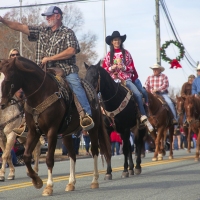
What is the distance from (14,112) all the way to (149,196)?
203 inches

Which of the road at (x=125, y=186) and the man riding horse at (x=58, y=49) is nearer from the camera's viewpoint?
the road at (x=125, y=186)

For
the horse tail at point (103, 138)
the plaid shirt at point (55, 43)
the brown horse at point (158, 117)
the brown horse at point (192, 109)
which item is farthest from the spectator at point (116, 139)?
the plaid shirt at point (55, 43)

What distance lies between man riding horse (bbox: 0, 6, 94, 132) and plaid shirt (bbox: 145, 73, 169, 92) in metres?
10.2

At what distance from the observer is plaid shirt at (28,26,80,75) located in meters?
12.3

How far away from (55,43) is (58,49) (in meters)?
0.13

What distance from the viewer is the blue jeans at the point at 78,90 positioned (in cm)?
1211

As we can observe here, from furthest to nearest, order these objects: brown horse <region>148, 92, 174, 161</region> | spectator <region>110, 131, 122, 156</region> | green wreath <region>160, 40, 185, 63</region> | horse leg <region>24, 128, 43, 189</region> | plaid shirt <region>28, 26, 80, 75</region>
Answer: green wreath <region>160, 40, 185, 63</region> < spectator <region>110, 131, 122, 156</region> < brown horse <region>148, 92, 174, 161</region> < plaid shirt <region>28, 26, 80, 75</region> < horse leg <region>24, 128, 43, 189</region>

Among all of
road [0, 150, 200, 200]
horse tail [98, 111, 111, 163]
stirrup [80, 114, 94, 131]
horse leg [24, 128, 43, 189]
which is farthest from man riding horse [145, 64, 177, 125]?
horse leg [24, 128, 43, 189]

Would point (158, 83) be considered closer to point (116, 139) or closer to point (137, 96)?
point (116, 139)

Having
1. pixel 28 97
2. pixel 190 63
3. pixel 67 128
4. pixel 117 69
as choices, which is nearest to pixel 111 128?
pixel 117 69

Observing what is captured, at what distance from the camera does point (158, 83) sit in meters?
22.4

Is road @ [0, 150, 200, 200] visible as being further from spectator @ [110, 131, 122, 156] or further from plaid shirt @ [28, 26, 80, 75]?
spectator @ [110, 131, 122, 156]

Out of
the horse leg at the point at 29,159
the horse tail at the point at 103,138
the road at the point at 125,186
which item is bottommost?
the road at the point at 125,186

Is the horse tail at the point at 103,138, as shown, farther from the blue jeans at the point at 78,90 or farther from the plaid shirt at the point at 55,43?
the plaid shirt at the point at 55,43
